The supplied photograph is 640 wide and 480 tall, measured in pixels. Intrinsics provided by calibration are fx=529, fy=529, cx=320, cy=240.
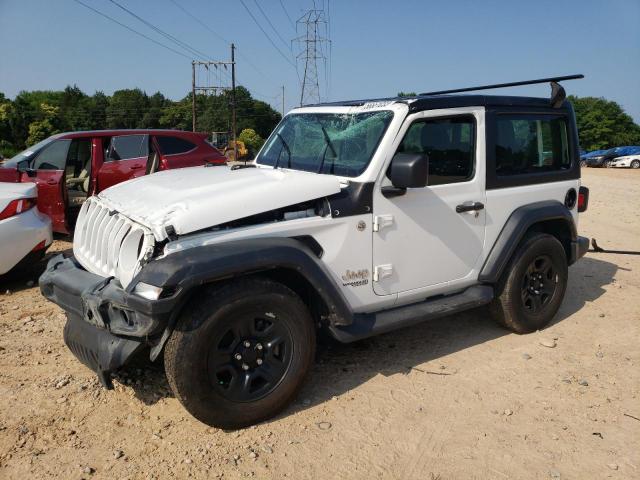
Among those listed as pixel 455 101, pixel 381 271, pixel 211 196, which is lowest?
pixel 381 271

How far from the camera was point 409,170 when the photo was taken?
337 centimetres

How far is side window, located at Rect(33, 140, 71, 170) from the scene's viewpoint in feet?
26.6

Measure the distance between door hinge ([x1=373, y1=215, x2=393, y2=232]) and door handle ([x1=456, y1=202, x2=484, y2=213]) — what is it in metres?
0.68

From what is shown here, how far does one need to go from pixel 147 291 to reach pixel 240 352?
2.24 feet

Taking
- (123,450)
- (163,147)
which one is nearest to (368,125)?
(123,450)

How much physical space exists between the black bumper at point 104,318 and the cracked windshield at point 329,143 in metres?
1.61

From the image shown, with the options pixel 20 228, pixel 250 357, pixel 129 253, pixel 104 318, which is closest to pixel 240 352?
pixel 250 357

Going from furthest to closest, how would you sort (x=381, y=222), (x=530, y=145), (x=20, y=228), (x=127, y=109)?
(x=127, y=109)
(x=20, y=228)
(x=530, y=145)
(x=381, y=222)

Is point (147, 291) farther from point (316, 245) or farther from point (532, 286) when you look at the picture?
point (532, 286)

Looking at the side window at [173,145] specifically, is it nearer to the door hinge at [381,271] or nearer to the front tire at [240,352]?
the door hinge at [381,271]

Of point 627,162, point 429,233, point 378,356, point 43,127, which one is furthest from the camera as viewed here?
point 43,127

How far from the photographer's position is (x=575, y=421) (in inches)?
133

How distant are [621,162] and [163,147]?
3700 centimetres

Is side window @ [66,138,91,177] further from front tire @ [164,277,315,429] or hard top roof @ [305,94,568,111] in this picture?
front tire @ [164,277,315,429]
